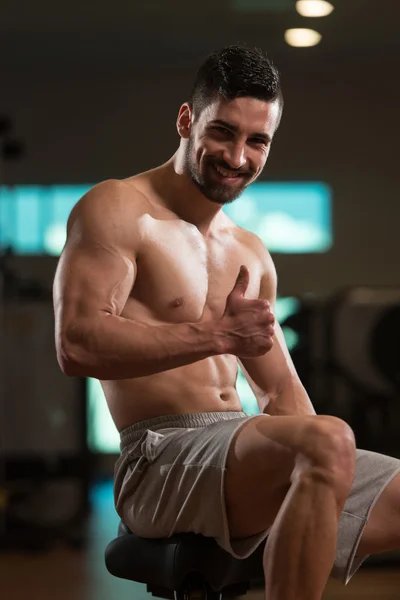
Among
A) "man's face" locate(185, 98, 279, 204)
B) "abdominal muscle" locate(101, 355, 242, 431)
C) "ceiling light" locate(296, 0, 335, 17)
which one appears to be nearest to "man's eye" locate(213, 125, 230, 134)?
"man's face" locate(185, 98, 279, 204)

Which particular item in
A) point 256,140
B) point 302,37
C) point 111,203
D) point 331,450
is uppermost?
point 302,37

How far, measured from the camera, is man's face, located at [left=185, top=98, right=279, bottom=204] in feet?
5.02

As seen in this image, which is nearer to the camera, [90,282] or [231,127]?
[90,282]

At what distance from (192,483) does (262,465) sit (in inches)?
5.6

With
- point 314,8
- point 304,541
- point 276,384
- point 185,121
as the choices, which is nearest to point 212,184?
point 185,121

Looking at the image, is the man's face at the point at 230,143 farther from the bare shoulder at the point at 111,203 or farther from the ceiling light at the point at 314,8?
the ceiling light at the point at 314,8

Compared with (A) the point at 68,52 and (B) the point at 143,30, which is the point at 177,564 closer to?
(B) the point at 143,30

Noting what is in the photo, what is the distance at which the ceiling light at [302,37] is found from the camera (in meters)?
6.27

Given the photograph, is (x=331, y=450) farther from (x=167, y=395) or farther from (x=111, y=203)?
(x=111, y=203)

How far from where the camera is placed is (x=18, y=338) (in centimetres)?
495

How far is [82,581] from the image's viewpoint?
10.8 ft

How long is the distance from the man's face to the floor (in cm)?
183

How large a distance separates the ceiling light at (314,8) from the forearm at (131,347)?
483 centimetres

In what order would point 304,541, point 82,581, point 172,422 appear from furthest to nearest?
point 82,581, point 172,422, point 304,541
